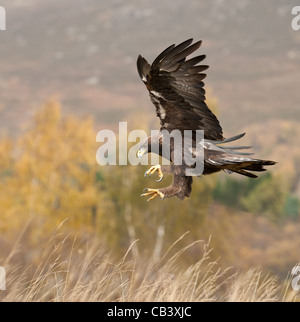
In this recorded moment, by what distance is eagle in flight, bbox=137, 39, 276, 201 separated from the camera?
4.37m

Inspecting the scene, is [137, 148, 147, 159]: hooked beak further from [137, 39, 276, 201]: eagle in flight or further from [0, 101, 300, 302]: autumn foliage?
[0, 101, 300, 302]: autumn foliage

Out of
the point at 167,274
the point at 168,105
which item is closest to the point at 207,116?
the point at 168,105

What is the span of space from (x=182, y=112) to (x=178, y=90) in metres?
0.20

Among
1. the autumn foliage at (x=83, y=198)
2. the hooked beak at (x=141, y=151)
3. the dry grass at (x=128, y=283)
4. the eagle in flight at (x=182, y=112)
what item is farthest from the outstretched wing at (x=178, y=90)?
the autumn foliage at (x=83, y=198)

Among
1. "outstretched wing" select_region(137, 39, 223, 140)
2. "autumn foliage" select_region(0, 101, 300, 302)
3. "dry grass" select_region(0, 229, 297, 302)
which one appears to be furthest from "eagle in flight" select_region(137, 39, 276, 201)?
"autumn foliage" select_region(0, 101, 300, 302)

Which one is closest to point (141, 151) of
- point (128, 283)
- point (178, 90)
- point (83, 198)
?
point (178, 90)

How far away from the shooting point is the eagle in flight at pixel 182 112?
4.37 meters

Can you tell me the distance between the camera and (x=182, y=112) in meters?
4.55

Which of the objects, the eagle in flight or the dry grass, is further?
the dry grass

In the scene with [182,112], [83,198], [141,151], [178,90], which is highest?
[178,90]

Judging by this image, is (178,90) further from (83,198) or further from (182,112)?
(83,198)

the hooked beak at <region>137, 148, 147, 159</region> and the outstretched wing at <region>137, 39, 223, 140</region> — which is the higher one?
the outstretched wing at <region>137, 39, 223, 140</region>
